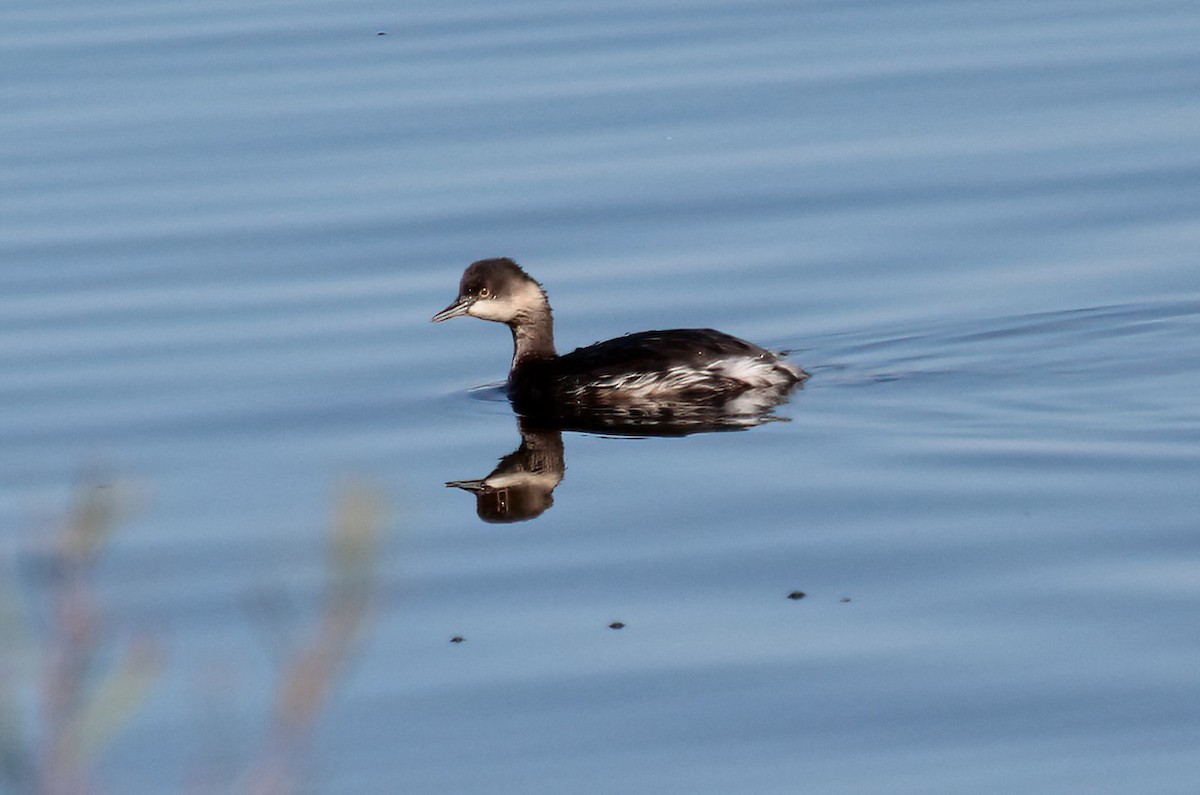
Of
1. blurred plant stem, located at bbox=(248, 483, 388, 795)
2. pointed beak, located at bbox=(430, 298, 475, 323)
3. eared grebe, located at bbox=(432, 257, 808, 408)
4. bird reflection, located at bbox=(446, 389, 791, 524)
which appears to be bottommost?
bird reflection, located at bbox=(446, 389, 791, 524)

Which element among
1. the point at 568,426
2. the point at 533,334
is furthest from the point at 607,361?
the point at 533,334

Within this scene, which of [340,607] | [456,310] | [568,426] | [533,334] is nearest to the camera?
[340,607]

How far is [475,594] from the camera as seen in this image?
764cm

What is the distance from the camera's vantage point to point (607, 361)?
10492 millimetres

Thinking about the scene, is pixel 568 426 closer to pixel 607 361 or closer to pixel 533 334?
pixel 607 361

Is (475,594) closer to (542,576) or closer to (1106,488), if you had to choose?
(542,576)

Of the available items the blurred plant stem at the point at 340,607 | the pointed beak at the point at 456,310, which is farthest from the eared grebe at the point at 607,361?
the blurred plant stem at the point at 340,607

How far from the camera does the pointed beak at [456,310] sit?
36.8 ft

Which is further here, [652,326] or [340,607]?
[652,326]

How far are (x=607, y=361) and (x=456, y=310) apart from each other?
1.08 meters

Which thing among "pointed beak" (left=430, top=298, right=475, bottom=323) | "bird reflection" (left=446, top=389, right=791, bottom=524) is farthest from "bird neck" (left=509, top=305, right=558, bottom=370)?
"bird reflection" (left=446, top=389, right=791, bottom=524)

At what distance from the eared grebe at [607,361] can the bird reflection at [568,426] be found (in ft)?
0.16

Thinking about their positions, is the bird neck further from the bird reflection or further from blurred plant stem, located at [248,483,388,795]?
blurred plant stem, located at [248,483,388,795]

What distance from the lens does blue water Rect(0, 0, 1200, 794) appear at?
20.8ft
